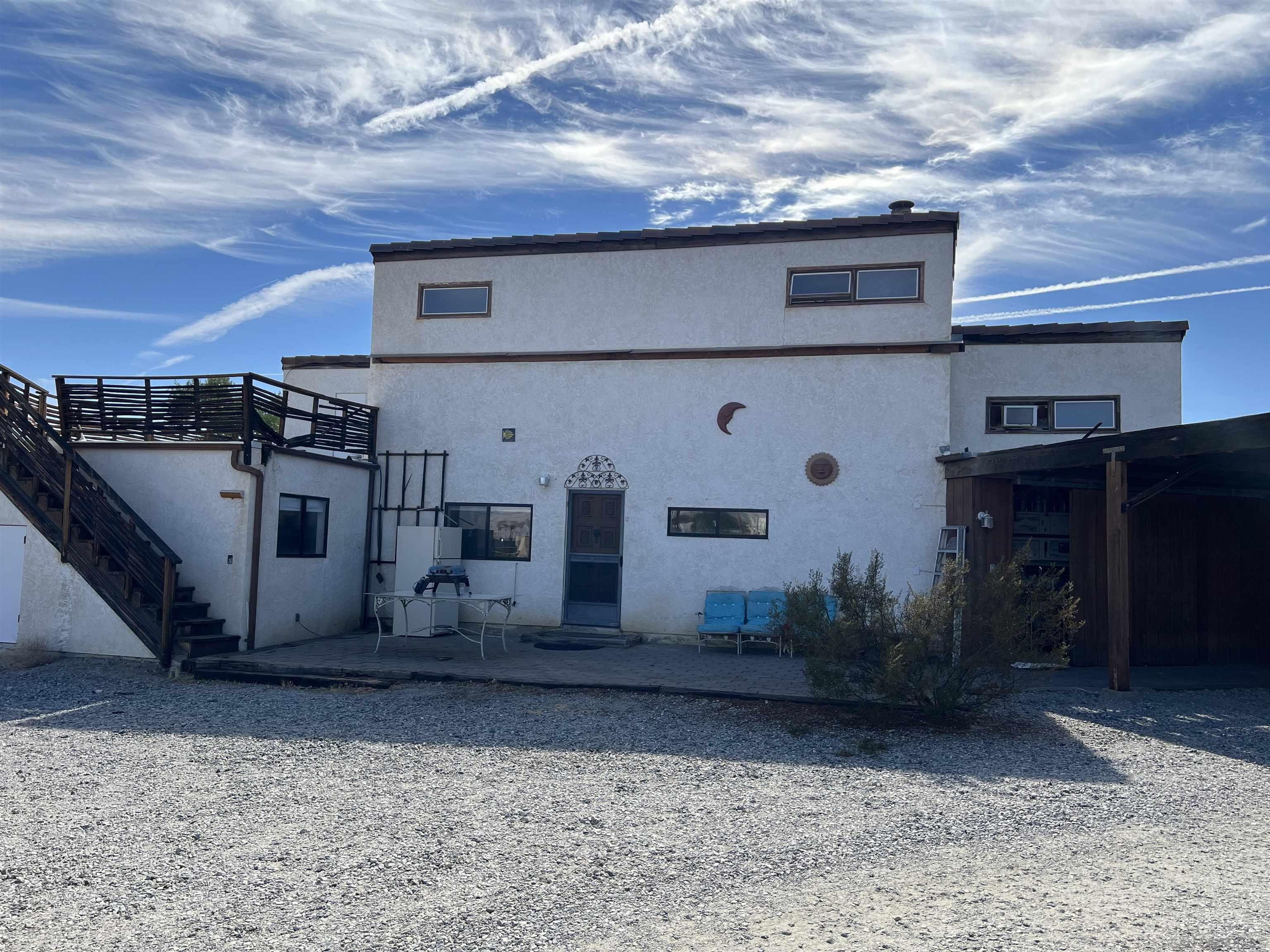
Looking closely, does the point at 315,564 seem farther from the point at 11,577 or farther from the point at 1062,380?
the point at 1062,380

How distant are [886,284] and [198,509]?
9.64 meters

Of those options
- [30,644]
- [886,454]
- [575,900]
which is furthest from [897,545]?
[30,644]

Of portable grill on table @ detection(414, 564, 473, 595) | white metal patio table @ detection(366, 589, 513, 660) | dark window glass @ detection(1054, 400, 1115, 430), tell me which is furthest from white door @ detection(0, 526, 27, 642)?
dark window glass @ detection(1054, 400, 1115, 430)

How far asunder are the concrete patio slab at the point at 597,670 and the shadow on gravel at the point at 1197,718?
50cm

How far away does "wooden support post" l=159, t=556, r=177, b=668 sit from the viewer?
35.3 ft

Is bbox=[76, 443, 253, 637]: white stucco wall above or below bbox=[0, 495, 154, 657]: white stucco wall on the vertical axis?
above

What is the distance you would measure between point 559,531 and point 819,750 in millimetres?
6955

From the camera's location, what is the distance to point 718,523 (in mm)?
13258

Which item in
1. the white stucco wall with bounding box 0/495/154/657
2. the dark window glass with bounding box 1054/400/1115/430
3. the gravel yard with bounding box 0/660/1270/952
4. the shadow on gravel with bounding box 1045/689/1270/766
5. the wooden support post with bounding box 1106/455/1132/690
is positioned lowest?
the gravel yard with bounding box 0/660/1270/952

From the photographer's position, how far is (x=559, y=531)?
13727mm

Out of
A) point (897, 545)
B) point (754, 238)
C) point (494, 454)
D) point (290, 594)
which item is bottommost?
point (290, 594)

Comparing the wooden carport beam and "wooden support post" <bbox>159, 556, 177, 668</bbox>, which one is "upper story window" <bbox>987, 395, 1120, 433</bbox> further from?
"wooden support post" <bbox>159, 556, 177, 668</bbox>

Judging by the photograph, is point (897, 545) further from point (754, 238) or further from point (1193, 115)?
point (1193, 115)

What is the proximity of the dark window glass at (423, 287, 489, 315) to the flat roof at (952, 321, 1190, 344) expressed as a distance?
7.46m
